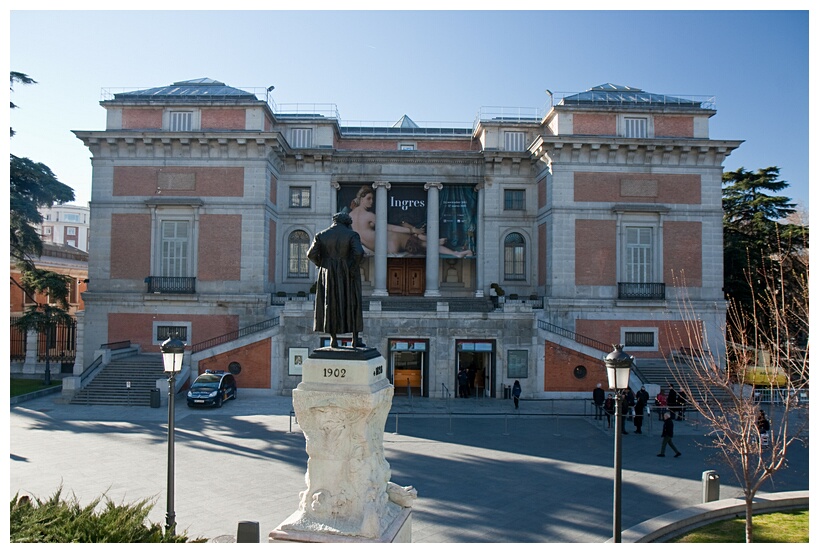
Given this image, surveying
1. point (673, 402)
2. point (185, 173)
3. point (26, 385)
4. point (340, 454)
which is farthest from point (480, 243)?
point (340, 454)

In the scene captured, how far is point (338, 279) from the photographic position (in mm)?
8773

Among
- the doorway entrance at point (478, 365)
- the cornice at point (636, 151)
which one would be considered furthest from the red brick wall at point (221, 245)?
the cornice at point (636, 151)

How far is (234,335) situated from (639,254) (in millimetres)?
21287

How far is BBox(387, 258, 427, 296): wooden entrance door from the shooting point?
37.5 meters

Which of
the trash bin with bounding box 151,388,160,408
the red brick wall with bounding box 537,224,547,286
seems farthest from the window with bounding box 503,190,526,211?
the trash bin with bounding box 151,388,160,408

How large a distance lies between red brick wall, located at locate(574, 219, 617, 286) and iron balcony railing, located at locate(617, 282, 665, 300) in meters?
0.60

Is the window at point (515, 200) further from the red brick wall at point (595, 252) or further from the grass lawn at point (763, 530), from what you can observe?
the grass lawn at point (763, 530)

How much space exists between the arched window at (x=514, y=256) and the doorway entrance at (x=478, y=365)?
8095 millimetres

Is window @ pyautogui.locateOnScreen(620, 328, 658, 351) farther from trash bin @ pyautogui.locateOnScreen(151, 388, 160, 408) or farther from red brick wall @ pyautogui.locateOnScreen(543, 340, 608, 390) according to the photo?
trash bin @ pyautogui.locateOnScreen(151, 388, 160, 408)

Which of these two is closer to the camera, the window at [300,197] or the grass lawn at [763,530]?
the grass lawn at [763,530]

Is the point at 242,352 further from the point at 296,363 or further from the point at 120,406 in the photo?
the point at 120,406

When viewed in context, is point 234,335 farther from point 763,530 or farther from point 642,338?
point 763,530

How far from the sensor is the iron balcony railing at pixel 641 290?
3119 centimetres

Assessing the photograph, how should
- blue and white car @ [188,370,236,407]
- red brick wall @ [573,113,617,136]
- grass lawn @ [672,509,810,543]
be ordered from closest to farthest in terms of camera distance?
1. grass lawn @ [672,509,810,543]
2. blue and white car @ [188,370,236,407]
3. red brick wall @ [573,113,617,136]
